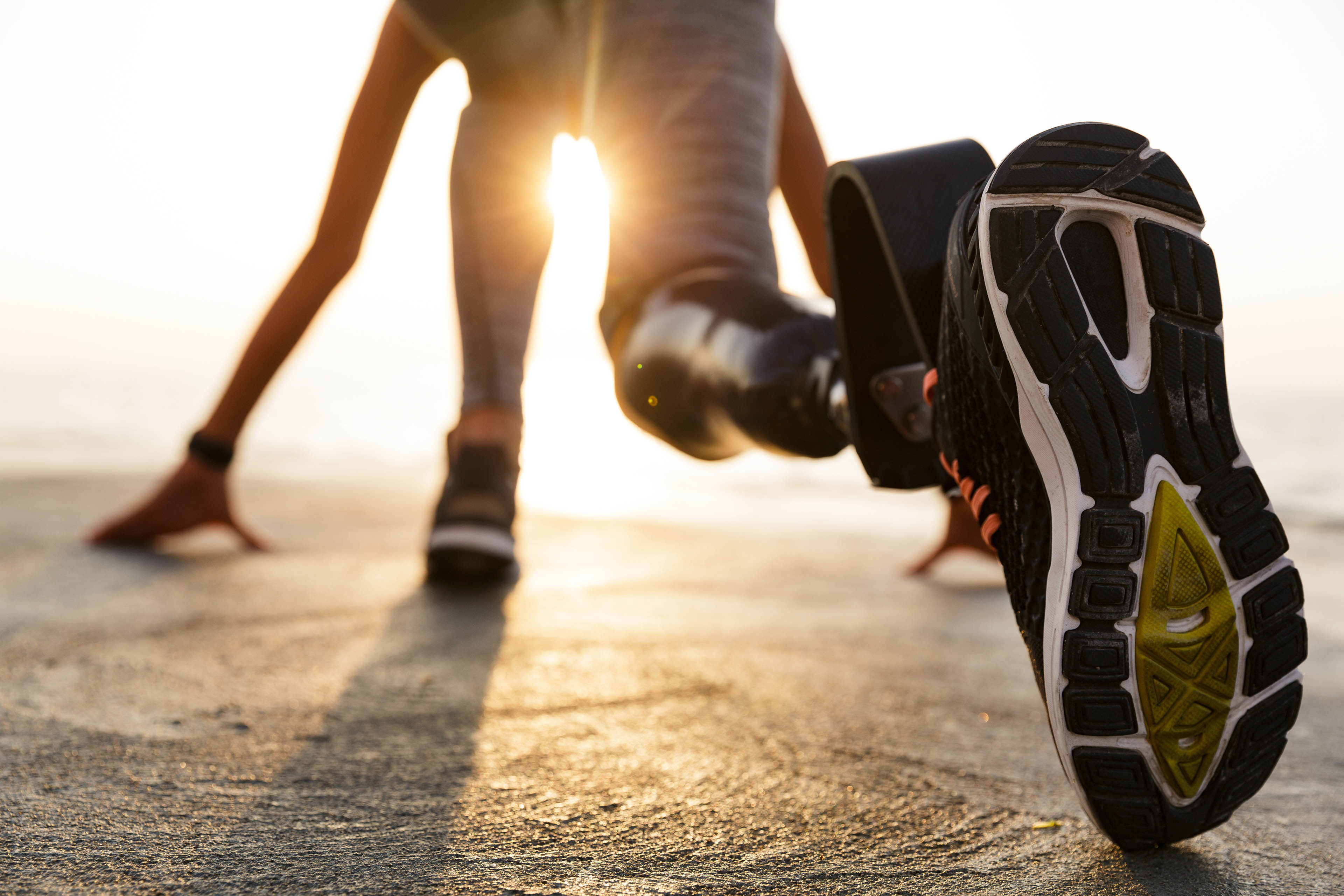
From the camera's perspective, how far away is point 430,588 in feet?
5.94

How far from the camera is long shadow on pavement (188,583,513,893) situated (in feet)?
1.93

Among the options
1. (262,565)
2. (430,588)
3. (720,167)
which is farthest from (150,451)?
(720,167)

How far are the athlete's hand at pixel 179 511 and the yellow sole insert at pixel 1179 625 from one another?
2.10m

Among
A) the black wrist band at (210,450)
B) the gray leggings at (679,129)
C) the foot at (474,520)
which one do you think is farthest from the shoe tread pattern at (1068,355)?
the black wrist band at (210,450)

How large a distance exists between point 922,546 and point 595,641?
191 centimetres

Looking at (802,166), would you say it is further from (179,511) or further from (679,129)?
(179,511)

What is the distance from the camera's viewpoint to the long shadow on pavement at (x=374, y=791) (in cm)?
59

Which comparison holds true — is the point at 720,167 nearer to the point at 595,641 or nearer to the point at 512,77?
the point at 595,641

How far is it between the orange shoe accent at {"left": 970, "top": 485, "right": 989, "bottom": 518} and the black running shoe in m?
0.06

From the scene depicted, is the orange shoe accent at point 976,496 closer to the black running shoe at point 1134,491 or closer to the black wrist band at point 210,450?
the black running shoe at point 1134,491

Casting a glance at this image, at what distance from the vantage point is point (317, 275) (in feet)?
6.68

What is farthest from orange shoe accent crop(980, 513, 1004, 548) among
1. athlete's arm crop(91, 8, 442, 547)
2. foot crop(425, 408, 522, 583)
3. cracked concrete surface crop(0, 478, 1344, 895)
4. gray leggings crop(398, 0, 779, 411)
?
athlete's arm crop(91, 8, 442, 547)

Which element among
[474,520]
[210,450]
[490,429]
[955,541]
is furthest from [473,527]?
[955,541]

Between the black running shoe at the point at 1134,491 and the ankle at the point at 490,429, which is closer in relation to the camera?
the black running shoe at the point at 1134,491
